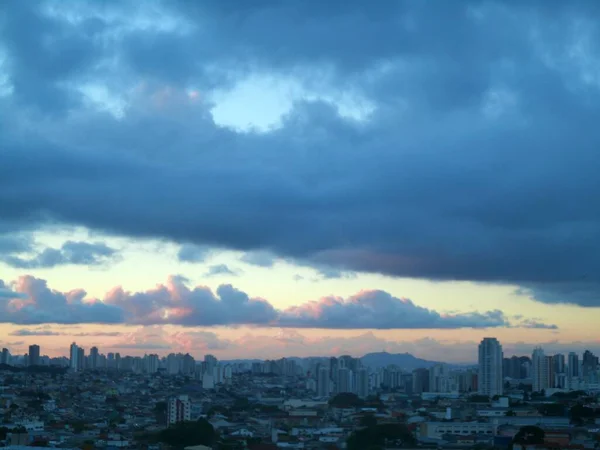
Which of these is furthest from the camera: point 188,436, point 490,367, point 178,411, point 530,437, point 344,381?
point 344,381

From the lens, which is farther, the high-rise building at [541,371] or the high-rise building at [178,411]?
the high-rise building at [541,371]

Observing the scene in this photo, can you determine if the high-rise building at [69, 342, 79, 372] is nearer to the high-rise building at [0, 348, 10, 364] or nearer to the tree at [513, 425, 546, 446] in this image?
the high-rise building at [0, 348, 10, 364]

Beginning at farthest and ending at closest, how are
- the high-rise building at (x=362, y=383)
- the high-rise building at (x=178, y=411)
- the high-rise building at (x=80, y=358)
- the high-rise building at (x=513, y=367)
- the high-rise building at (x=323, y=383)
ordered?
the high-rise building at (x=80, y=358) → the high-rise building at (x=513, y=367) → the high-rise building at (x=323, y=383) → the high-rise building at (x=362, y=383) → the high-rise building at (x=178, y=411)

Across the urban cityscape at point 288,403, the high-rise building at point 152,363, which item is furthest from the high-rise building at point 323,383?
the high-rise building at point 152,363

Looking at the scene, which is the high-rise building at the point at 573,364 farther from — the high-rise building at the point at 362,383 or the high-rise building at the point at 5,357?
the high-rise building at the point at 5,357

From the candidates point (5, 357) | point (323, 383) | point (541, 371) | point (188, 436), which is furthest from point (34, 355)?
point (188, 436)

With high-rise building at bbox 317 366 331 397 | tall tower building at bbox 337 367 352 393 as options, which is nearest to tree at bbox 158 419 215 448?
high-rise building at bbox 317 366 331 397

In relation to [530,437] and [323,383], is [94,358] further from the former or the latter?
[530,437]

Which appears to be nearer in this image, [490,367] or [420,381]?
[490,367]
